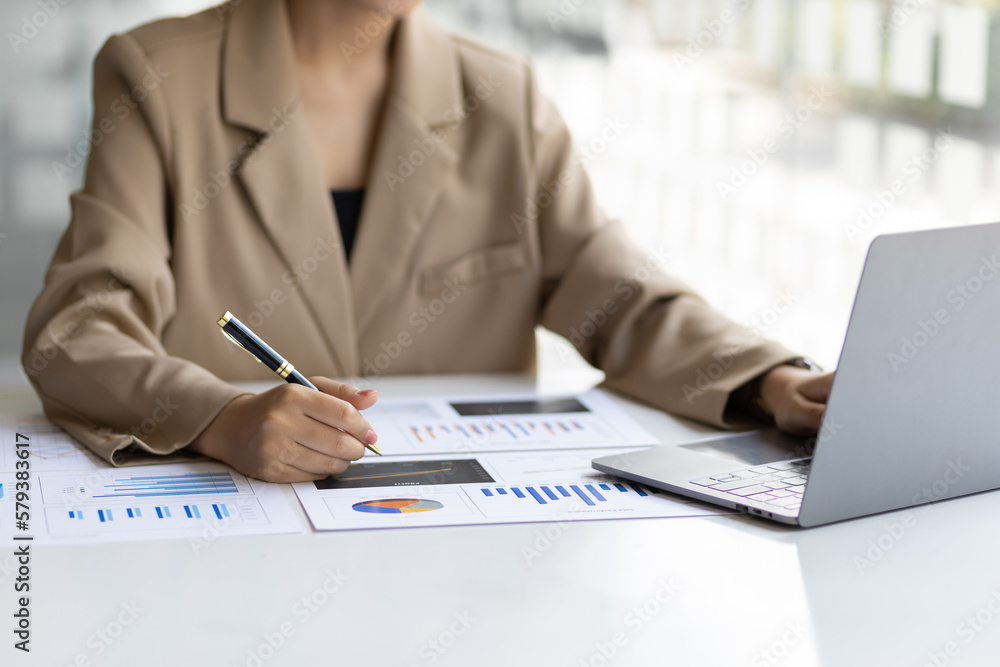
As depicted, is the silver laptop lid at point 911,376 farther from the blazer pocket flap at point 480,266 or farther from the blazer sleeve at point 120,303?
the blazer pocket flap at point 480,266

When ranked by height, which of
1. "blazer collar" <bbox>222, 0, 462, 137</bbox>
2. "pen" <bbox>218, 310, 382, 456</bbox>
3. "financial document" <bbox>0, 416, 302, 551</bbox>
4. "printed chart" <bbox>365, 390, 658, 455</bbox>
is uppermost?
"blazer collar" <bbox>222, 0, 462, 137</bbox>

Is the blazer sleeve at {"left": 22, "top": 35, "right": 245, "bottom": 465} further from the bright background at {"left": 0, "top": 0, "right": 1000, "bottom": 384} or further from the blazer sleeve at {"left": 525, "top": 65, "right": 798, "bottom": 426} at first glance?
the bright background at {"left": 0, "top": 0, "right": 1000, "bottom": 384}

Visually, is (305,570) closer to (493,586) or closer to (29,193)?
(493,586)

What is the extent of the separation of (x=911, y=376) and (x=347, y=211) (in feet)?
2.84

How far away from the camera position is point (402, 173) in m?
1.45

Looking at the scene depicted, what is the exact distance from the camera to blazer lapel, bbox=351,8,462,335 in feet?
4.71

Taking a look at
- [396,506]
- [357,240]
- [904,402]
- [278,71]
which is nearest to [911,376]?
[904,402]

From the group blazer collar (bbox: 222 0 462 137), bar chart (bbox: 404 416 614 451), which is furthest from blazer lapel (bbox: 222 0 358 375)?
bar chart (bbox: 404 416 614 451)

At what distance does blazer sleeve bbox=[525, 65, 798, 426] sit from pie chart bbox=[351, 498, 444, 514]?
430 millimetres

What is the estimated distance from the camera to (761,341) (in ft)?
4.17

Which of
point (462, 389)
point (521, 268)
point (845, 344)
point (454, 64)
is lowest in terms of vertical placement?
point (462, 389)

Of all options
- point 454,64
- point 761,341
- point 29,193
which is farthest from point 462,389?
point 29,193

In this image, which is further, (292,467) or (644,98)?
(644,98)

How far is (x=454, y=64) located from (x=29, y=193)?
1626mm
